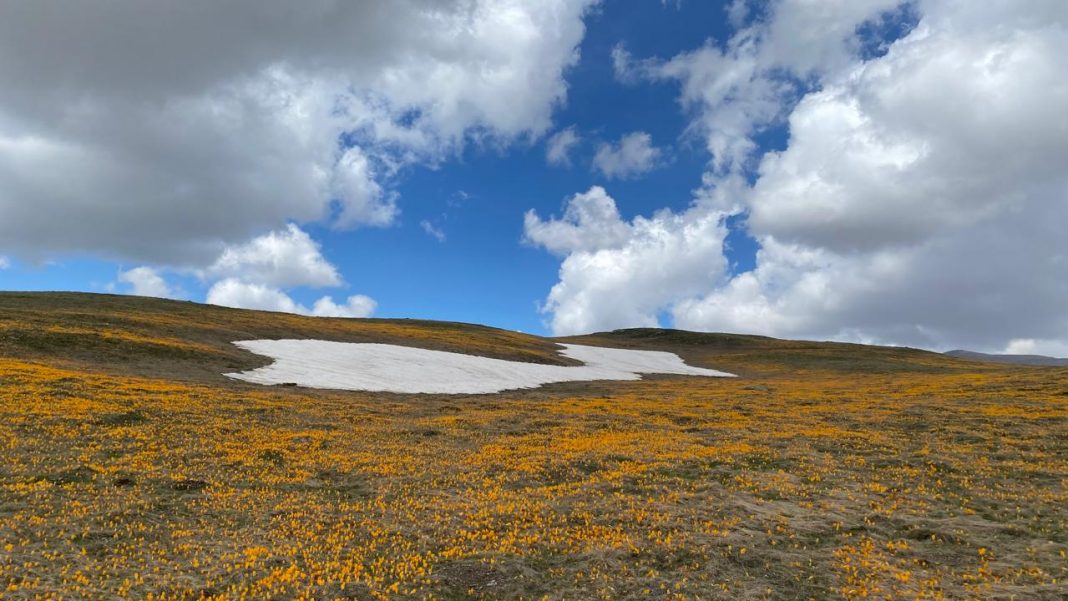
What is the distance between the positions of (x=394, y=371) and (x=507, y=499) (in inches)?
1657

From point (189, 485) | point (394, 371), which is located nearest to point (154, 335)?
point (394, 371)

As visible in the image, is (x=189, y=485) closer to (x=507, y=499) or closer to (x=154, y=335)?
(x=507, y=499)

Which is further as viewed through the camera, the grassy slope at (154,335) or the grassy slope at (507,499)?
the grassy slope at (154,335)

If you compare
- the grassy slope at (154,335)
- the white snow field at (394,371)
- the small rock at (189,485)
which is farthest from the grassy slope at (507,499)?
the white snow field at (394,371)

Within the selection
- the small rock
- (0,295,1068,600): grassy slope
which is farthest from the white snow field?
the small rock

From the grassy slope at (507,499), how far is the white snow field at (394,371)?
1083 cm

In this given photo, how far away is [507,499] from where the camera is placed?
61.5 feet

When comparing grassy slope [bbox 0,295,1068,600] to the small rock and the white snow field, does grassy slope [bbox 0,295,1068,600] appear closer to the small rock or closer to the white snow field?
the small rock

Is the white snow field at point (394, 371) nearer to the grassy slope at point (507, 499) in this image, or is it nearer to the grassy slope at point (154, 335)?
the grassy slope at point (154, 335)

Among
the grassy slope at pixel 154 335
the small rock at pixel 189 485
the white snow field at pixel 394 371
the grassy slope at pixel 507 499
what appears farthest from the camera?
the white snow field at pixel 394 371

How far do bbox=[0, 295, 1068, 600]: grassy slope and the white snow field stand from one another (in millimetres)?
10830

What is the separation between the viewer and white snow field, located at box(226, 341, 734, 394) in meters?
51.0

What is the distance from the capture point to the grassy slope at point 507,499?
12766 mm

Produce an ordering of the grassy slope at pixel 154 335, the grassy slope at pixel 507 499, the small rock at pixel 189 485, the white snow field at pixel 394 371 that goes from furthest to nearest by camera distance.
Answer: the white snow field at pixel 394 371, the grassy slope at pixel 154 335, the small rock at pixel 189 485, the grassy slope at pixel 507 499
